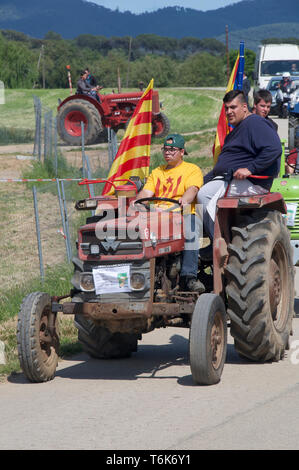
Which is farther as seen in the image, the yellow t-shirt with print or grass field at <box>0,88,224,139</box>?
grass field at <box>0,88,224,139</box>

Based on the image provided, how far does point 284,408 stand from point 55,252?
8.94m

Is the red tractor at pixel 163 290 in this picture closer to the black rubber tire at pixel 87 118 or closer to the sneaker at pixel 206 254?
the sneaker at pixel 206 254

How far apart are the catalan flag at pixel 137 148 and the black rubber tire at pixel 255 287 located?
4.41 m

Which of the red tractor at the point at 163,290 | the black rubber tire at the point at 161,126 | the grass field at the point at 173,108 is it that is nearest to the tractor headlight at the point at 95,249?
the red tractor at the point at 163,290

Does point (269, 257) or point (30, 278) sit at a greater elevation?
point (269, 257)

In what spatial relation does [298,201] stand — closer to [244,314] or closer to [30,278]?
[244,314]

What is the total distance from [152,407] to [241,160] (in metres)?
2.48

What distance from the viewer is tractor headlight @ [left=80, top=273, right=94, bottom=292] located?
23.8 ft

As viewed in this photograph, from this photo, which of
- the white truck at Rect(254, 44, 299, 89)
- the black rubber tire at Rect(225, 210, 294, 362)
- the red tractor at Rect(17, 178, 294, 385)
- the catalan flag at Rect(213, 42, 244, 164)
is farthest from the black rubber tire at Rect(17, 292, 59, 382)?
the white truck at Rect(254, 44, 299, 89)

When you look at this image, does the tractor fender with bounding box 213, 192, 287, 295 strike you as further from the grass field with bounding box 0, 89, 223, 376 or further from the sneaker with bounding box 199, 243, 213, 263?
the grass field with bounding box 0, 89, 223, 376

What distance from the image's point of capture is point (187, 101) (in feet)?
153

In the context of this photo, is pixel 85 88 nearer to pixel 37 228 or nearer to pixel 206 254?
pixel 37 228

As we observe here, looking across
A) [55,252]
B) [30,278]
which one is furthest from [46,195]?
[30,278]

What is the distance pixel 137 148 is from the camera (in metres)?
12.3
